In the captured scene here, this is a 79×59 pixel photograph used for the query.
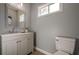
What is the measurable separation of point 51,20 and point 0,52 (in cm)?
75

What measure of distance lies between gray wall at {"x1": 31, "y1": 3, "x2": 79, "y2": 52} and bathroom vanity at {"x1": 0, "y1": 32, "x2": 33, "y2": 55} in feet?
0.43

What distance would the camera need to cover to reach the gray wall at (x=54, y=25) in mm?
898

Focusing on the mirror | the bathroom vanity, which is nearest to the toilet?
the bathroom vanity

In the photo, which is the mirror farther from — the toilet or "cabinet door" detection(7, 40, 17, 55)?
the toilet

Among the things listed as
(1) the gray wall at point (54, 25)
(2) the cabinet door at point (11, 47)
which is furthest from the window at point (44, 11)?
(2) the cabinet door at point (11, 47)

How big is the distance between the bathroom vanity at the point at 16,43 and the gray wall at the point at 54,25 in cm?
13

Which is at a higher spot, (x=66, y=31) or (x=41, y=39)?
(x=66, y=31)

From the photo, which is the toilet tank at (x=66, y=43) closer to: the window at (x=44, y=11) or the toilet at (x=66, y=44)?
the toilet at (x=66, y=44)

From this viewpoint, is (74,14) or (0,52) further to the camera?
(74,14)

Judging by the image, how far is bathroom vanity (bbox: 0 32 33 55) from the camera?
787 mm
